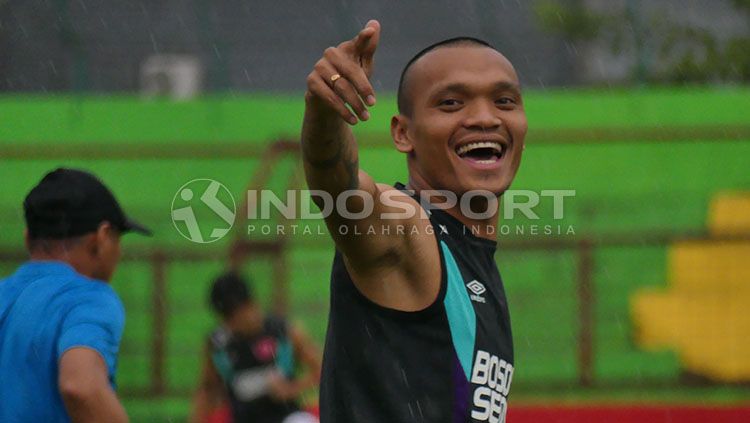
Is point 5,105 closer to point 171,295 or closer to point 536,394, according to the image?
point 171,295

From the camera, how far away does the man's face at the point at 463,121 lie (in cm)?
354

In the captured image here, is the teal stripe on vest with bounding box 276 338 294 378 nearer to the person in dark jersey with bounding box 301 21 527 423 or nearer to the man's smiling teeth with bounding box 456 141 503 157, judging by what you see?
the person in dark jersey with bounding box 301 21 527 423

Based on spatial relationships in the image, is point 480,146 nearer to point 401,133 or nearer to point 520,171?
point 401,133

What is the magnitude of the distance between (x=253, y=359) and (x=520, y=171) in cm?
464

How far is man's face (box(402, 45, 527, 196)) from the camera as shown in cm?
354

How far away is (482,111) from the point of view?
140 inches

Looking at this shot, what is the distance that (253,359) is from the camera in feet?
28.7

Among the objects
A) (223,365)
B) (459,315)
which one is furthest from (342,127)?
(223,365)

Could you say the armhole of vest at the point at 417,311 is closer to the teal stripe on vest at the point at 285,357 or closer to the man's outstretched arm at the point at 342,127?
the man's outstretched arm at the point at 342,127

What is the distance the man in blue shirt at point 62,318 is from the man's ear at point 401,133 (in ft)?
4.34

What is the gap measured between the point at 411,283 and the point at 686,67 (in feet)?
36.8
